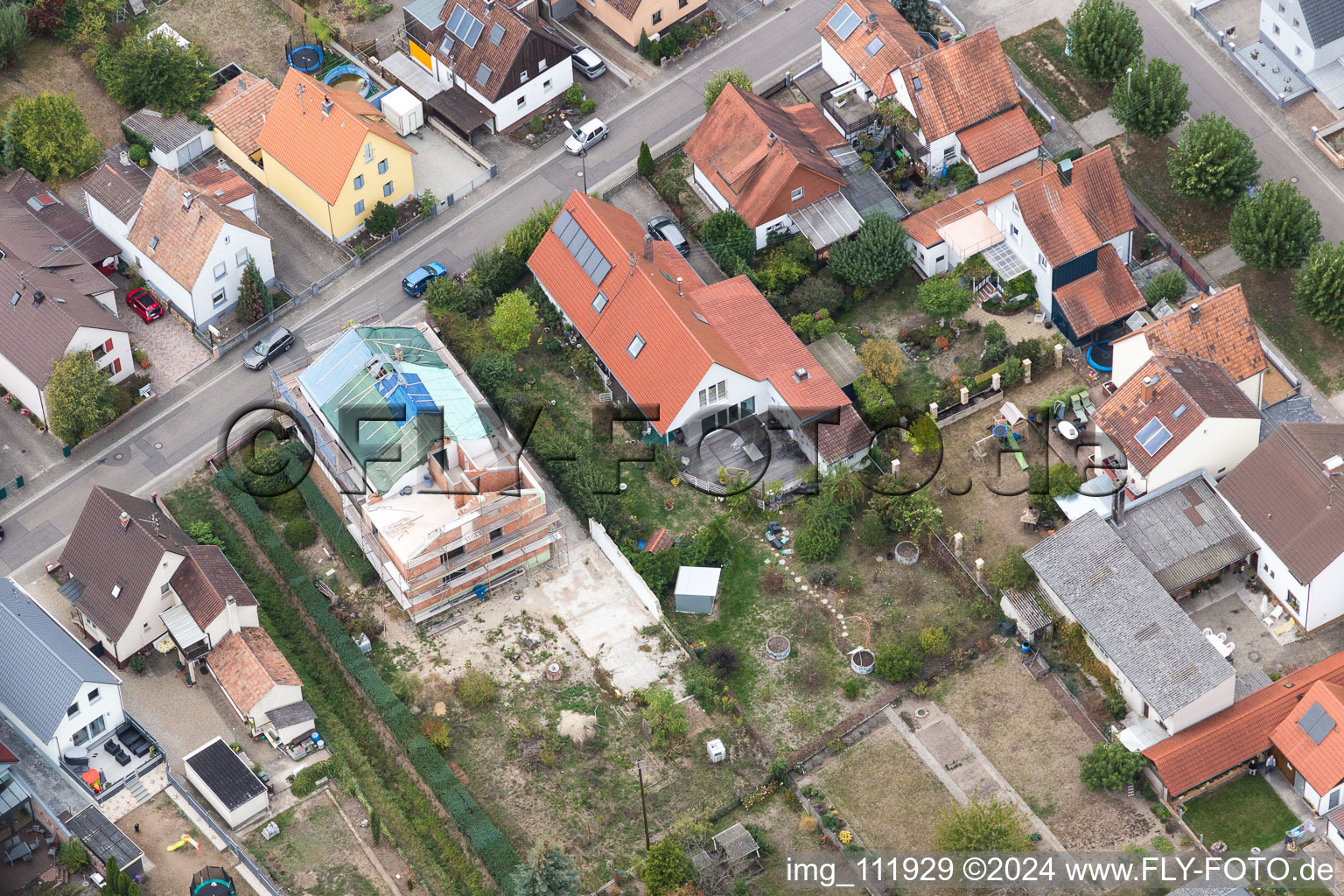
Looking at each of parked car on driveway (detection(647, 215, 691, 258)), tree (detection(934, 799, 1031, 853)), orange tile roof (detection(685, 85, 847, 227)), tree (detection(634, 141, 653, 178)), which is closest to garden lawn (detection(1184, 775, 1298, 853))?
tree (detection(934, 799, 1031, 853))

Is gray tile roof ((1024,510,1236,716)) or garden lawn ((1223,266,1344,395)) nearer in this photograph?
gray tile roof ((1024,510,1236,716))

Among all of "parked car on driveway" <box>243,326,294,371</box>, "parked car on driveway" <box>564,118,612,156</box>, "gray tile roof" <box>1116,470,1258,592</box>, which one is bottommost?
"gray tile roof" <box>1116,470,1258,592</box>

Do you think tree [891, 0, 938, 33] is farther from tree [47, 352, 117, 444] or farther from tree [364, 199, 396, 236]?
tree [47, 352, 117, 444]

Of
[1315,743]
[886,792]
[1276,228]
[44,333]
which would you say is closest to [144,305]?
[44,333]

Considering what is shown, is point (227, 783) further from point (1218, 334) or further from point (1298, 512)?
point (1218, 334)

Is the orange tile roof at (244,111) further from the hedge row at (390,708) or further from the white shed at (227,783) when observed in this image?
the white shed at (227,783)

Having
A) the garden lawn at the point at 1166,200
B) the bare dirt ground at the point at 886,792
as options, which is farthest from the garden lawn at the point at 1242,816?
the garden lawn at the point at 1166,200

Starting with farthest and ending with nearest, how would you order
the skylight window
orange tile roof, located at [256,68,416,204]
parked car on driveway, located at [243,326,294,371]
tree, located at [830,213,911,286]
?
orange tile roof, located at [256,68,416,204]
tree, located at [830,213,911,286]
parked car on driveway, located at [243,326,294,371]
the skylight window
